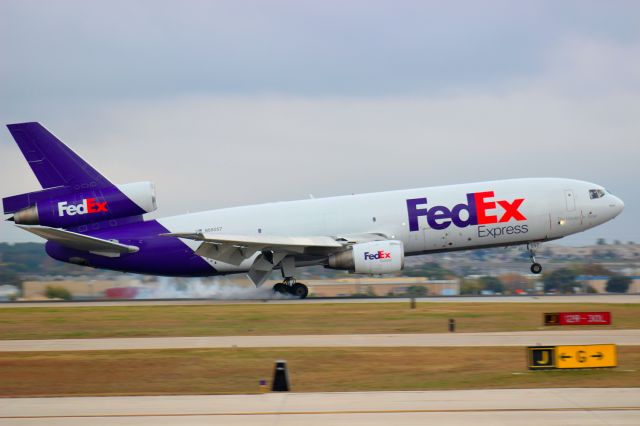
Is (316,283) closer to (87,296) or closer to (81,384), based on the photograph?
(87,296)

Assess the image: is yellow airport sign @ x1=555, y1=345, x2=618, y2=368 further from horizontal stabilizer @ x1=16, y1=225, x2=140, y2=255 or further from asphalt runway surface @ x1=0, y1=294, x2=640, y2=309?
horizontal stabilizer @ x1=16, y1=225, x2=140, y2=255

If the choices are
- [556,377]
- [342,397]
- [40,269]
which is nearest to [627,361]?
[556,377]

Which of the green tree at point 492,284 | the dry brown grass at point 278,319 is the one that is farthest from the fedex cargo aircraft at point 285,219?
the green tree at point 492,284

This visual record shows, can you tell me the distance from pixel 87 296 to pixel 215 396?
31.9m

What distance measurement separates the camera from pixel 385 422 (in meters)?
14.9

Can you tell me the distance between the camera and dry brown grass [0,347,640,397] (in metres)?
19.0

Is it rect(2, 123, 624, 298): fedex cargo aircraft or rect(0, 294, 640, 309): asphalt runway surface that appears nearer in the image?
rect(0, 294, 640, 309): asphalt runway surface

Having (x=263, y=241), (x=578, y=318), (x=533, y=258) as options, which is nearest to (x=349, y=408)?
(x=578, y=318)

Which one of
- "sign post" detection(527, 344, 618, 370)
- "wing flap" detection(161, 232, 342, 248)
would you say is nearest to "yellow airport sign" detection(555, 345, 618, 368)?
"sign post" detection(527, 344, 618, 370)

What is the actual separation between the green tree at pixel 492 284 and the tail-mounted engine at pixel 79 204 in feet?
62.7

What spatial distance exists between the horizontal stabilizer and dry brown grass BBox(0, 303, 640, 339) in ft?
11.6

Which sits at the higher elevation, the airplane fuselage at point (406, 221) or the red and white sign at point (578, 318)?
the airplane fuselage at point (406, 221)

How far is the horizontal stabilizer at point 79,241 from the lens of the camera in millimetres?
39534

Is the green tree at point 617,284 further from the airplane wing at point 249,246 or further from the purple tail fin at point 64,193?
the purple tail fin at point 64,193
